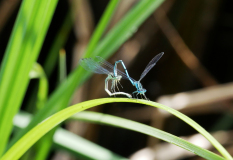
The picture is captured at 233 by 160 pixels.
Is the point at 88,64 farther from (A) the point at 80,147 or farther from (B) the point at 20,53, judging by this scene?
(A) the point at 80,147

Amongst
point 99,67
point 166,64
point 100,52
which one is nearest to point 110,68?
point 99,67

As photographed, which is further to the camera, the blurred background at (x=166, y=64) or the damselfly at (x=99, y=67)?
the blurred background at (x=166, y=64)

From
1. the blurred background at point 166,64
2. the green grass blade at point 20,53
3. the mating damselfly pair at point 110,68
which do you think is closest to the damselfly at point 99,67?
the mating damselfly pair at point 110,68

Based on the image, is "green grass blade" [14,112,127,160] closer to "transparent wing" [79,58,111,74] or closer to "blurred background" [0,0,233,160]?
"transparent wing" [79,58,111,74]

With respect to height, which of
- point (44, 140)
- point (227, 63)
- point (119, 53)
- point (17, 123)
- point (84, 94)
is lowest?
point (44, 140)

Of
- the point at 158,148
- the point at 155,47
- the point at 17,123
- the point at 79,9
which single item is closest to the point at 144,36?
the point at 155,47

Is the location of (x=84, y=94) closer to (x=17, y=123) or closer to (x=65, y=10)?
(x=17, y=123)

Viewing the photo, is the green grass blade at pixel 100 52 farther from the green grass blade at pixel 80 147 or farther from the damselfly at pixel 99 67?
the green grass blade at pixel 80 147
